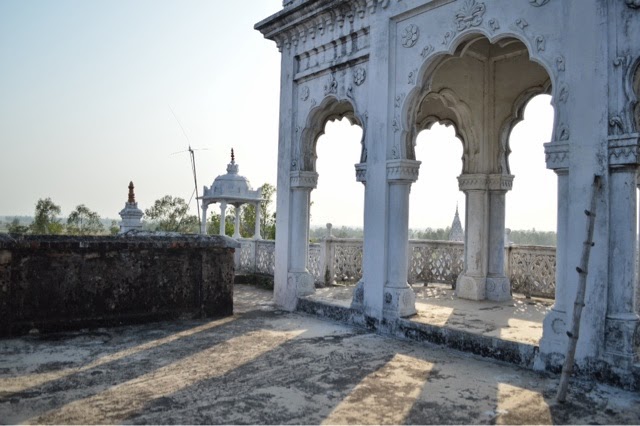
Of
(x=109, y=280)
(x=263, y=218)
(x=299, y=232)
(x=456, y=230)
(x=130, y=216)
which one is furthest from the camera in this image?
(x=263, y=218)

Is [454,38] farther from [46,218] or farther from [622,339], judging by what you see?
[46,218]

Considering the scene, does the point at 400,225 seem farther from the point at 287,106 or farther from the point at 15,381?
the point at 15,381

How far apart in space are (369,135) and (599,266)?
13.2 feet

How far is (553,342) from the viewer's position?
5.68 metres

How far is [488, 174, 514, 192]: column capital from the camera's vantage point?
9742 millimetres

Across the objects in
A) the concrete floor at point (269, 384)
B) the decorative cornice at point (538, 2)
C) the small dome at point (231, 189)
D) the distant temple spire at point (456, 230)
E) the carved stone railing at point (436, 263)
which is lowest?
the concrete floor at point (269, 384)

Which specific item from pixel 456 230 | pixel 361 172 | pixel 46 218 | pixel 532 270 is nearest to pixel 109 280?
pixel 361 172

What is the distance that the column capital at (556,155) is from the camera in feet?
18.7

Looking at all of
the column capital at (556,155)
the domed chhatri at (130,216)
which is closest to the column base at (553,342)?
the column capital at (556,155)

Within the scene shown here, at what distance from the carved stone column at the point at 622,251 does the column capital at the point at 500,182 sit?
14.4 ft

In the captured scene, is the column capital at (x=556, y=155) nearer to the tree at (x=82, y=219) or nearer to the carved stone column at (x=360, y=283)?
the carved stone column at (x=360, y=283)

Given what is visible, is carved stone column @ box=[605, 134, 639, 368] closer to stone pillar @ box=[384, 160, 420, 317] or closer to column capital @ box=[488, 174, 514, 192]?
stone pillar @ box=[384, 160, 420, 317]

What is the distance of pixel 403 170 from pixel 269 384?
389 centimetres

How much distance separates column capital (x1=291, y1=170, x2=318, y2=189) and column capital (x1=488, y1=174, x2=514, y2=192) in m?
3.34
